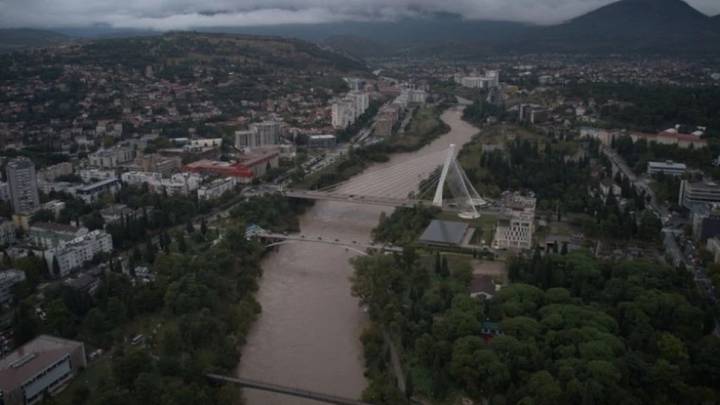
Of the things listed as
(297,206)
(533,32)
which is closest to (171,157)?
(297,206)

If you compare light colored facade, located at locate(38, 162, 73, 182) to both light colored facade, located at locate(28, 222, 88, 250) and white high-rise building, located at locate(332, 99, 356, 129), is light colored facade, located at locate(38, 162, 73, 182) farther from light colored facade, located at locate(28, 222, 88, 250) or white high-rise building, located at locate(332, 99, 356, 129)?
white high-rise building, located at locate(332, 99, 356, 129)

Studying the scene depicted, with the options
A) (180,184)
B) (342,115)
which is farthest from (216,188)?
(342,115)

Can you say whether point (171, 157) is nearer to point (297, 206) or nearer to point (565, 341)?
point (297, 206)

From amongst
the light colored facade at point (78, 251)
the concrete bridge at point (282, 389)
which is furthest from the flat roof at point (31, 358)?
the light colored facade at point (78, 251)

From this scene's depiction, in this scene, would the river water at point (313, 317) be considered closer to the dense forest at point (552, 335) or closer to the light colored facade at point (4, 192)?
the dense forest at point (552, 335)

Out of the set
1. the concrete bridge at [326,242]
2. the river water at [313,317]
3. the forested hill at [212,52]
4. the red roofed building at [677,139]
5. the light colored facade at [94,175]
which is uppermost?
the forested hill at [212,52]

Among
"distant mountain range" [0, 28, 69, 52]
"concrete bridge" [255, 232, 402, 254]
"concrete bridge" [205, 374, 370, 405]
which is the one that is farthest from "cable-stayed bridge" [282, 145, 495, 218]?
"distant mountain range" [0, 28, 69, 52]
